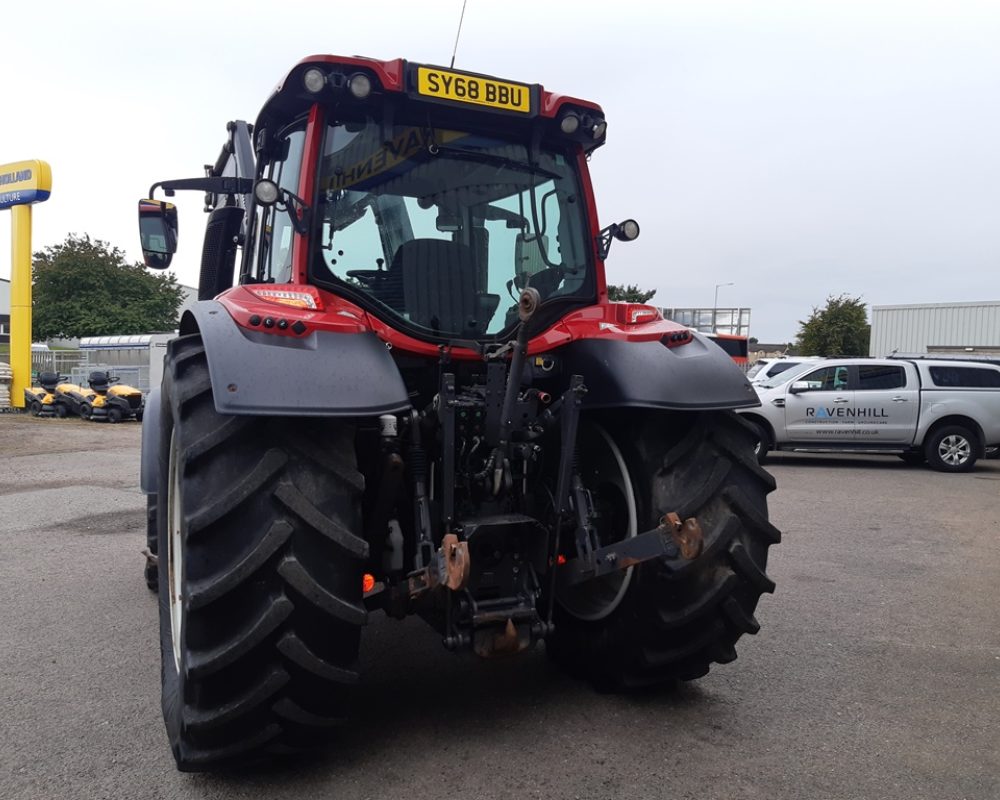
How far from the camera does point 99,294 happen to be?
44.2 meters

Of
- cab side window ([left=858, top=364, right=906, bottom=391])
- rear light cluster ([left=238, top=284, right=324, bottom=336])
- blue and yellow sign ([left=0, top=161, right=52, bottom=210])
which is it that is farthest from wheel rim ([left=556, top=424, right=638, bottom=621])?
blue and yellow sign ([left=0, top=161, right=52, bottom=210])

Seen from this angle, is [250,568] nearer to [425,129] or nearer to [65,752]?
[65,752]

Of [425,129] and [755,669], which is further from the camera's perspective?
[755,669]

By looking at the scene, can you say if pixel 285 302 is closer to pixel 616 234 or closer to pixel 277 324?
pixel 277 324

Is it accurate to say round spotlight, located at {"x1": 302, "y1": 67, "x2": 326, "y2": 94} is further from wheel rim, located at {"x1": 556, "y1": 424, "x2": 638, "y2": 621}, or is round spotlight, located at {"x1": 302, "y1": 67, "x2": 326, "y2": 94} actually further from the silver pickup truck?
the silver pickup truck

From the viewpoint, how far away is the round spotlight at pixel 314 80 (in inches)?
128

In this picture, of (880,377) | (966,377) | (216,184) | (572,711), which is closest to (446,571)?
(572,711)

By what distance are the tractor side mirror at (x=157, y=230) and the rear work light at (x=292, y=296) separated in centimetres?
235

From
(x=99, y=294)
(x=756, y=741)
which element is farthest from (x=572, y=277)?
(x=99, y=294)

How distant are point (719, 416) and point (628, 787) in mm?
1501

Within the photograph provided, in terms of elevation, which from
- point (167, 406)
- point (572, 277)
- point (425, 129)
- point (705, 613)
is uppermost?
point (425, 129)

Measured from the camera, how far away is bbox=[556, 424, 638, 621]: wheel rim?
3.50 m

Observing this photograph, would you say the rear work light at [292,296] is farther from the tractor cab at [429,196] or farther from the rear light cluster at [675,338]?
the rear light cluster at [675,338]

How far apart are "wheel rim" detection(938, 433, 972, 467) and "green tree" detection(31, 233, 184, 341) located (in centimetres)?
4106
